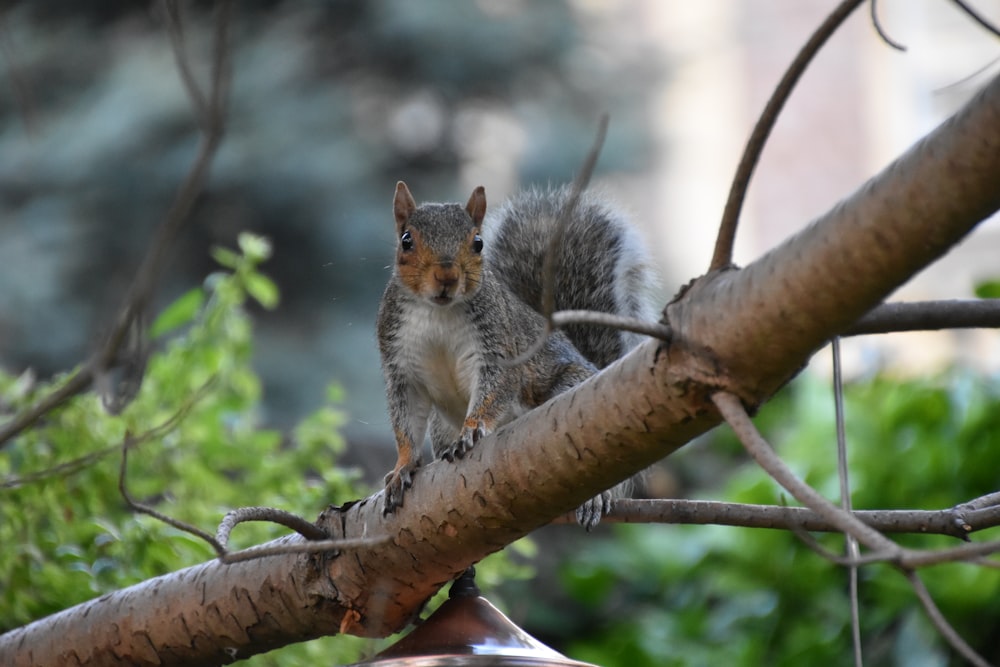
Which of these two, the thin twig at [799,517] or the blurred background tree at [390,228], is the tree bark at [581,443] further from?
the blurred background tree at [390,228]

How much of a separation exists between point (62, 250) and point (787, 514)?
378cm

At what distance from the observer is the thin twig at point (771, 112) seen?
0.66 metres

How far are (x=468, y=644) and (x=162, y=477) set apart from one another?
950 mm

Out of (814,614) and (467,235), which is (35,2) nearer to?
(814,614)

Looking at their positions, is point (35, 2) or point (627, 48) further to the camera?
point (627, 48)

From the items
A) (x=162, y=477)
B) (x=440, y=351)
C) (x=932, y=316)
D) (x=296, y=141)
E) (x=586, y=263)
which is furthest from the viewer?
(x=296, y=141)

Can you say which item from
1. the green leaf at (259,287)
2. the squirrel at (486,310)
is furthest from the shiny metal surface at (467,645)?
the green leaf at (259,287)

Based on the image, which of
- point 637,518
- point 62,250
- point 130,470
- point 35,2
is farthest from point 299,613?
point 35,2

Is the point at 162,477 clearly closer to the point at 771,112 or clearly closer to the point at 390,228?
the point at 771,112

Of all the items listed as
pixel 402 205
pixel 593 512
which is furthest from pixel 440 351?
pixel 593 512

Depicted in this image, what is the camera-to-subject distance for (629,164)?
4793 mm

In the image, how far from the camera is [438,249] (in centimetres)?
133

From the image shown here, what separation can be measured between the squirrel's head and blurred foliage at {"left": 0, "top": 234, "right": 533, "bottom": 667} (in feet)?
0.81

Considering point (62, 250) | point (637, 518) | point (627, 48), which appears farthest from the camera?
point (627, 48)
